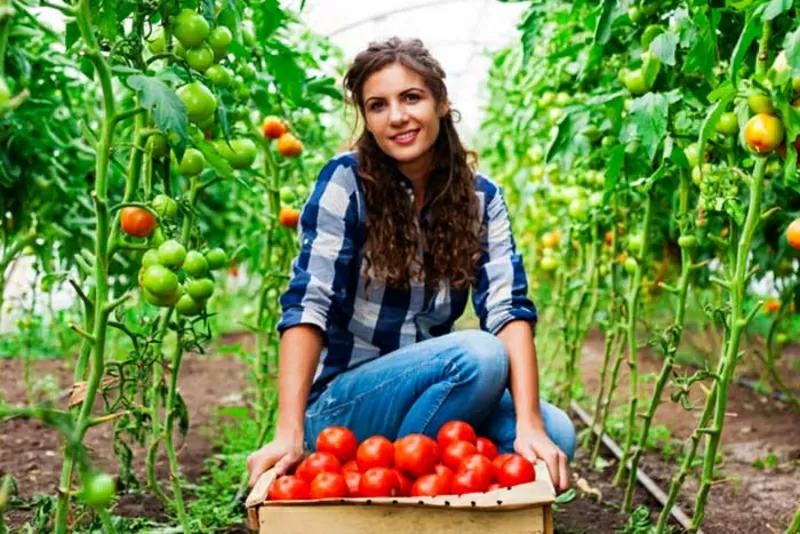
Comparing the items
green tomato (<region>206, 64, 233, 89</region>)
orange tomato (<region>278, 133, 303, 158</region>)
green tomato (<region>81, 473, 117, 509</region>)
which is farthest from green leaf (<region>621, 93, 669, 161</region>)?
green tomato (<region>81, 473, 117, 509</region>)

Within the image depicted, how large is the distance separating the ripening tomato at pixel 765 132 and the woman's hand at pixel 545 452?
0.69m

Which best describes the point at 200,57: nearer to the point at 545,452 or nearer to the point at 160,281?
the point at 160,281

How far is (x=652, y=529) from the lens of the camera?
2336 millimetres

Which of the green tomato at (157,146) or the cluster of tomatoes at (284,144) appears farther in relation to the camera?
the cluster of tomatoes at (284,144)

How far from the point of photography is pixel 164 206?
1.73 meters

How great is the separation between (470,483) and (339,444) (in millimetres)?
352

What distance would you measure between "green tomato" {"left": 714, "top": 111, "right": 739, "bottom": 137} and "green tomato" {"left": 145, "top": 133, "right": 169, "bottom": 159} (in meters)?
1.05

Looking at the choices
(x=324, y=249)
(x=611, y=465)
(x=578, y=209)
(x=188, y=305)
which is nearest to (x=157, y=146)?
(x=188, y=305)

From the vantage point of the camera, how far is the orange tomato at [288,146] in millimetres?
2748

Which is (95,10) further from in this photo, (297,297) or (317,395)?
(317,395)

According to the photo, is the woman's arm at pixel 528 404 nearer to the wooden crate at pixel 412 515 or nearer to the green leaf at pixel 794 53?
the wooden crate at pixel 412 515

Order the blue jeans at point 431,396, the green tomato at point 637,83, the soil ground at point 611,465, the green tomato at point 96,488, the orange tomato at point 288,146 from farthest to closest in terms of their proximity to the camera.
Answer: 1. the orange tomato at point 288,146
2. the soil ground at point 611,465
3. the green tomato at point 637,83
4. the blue jeans at point 431,396
5. the green tomato at point 96,488

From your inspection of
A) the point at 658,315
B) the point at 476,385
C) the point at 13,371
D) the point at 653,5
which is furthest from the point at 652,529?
the point at 658,315

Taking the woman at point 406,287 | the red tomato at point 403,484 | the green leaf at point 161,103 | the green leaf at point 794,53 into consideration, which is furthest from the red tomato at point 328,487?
the green leaf at point 794,53
